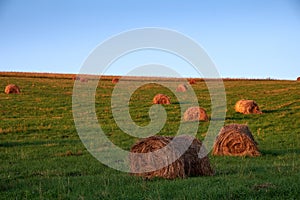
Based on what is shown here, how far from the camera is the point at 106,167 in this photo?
49.2 feet

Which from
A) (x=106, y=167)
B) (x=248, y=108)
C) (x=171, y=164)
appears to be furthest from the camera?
(x=248, y=108)

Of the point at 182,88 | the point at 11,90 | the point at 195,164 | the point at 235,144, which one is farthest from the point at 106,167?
the point at 182,88

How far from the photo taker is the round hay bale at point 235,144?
17969 mm

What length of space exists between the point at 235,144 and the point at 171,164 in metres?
6.96

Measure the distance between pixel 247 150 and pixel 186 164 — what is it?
652 cm

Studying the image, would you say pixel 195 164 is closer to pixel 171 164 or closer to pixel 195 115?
pixel 171 164

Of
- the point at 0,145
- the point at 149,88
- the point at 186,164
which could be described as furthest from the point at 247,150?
the point at 149,88

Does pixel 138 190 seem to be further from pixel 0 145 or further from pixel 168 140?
pixel 0 145

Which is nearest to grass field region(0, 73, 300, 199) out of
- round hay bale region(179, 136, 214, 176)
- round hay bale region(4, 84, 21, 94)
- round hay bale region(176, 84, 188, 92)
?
round hay bale region(179, 136, 214, 176)

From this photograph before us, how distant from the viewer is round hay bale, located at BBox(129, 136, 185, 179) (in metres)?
12.1

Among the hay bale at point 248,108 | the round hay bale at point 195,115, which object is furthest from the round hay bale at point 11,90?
the hay bale at point 248,108

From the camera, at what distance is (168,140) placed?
41.5ft

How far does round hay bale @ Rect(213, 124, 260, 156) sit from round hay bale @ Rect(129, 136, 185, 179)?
20.5 feet

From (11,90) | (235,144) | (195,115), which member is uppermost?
(11,90)
